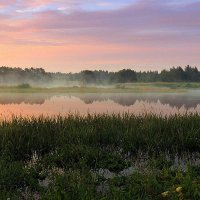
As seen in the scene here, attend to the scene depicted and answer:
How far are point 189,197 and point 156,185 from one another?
783 millimetres

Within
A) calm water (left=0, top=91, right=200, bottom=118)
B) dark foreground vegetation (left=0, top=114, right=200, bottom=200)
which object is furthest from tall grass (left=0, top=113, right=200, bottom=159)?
Result: calm water (left=0, top=91, right=200, bottom=118)

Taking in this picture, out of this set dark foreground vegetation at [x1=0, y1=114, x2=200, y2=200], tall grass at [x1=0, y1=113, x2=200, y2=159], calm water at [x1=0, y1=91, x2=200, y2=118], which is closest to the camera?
dark foreground vegetation at [x1=0, y1=114, x2=200, y2=200]

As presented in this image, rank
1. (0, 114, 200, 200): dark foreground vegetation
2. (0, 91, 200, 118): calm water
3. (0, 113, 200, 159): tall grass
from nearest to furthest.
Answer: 1. (0, 114, 200, 200): dark foreground vegetation
2. (0, 113, 200, 159): tall grass
3. (0, 91, 200, 118): calm water

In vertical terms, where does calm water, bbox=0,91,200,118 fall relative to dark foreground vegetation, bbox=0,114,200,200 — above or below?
below

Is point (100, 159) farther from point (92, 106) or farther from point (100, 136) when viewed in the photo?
point (92, 106)

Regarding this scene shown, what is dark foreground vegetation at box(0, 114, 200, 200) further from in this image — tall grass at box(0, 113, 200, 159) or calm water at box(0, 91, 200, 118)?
calm water at box(0, 91, 200, 118)

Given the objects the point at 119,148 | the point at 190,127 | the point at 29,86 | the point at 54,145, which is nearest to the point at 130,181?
the point at 119,148

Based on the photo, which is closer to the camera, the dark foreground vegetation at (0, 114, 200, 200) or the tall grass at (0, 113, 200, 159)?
the dark foreground vegetation at (0, 114, 200, 200)

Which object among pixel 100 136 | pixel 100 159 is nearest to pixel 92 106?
pixel 100 136

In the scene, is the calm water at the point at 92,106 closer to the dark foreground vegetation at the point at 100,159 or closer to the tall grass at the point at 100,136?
the tall grass at the point at 100,136

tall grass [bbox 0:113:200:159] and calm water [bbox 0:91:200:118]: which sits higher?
tall grass [bbox 0:113:200:159]

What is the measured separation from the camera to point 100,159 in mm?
10469

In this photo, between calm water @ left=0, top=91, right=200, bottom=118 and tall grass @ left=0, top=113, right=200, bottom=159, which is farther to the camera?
calm water @ left=0, top=91, right=200, bottom=118

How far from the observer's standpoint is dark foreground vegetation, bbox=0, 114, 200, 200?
8.03 meters
